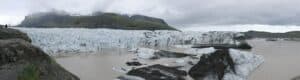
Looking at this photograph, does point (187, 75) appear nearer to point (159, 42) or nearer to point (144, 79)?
point (144, 79)

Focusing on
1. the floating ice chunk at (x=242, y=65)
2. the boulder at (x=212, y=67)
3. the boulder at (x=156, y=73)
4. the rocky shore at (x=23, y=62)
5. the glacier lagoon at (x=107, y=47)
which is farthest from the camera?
the glacier lagoon at (x=107, y=47)

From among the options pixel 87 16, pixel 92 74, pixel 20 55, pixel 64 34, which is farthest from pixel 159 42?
pixel 87 16

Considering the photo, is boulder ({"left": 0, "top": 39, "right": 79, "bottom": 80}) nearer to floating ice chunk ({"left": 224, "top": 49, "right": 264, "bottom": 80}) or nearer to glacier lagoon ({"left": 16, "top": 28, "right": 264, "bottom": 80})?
glacier lagoon ({"left": 16, "top": 28, "right": 264, "bottom": 80})

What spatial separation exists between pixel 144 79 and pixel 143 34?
35.9 meters

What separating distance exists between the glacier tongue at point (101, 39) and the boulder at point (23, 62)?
20.3 metres

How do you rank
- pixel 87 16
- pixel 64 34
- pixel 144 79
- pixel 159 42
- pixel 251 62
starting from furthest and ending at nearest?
pixel 87 16
pixel 159 42
pixel 64 34
pixel 251 62
pixel 144 79

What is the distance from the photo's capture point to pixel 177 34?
5481 centimetres

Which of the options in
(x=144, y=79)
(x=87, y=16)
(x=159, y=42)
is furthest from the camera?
(x=87, y=16)

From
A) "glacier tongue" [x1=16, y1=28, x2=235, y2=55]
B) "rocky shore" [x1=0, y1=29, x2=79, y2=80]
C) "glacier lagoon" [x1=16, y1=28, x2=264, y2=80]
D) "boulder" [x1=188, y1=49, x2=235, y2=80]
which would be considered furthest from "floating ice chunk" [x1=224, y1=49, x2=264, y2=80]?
"glacier tongue" [x1=16, y1=28, x2=235, y2=55]

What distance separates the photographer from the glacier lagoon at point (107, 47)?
20062 millimetres

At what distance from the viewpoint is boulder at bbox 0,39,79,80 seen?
1108 centimetres

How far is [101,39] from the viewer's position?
1652 inches

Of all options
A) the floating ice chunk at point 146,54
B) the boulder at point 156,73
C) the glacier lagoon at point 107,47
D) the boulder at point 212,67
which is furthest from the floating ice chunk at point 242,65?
the floating ice chunk at point 146,54

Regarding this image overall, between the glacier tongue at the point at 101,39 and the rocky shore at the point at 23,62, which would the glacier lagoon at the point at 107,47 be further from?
the rocky shore at the point at 23,62
